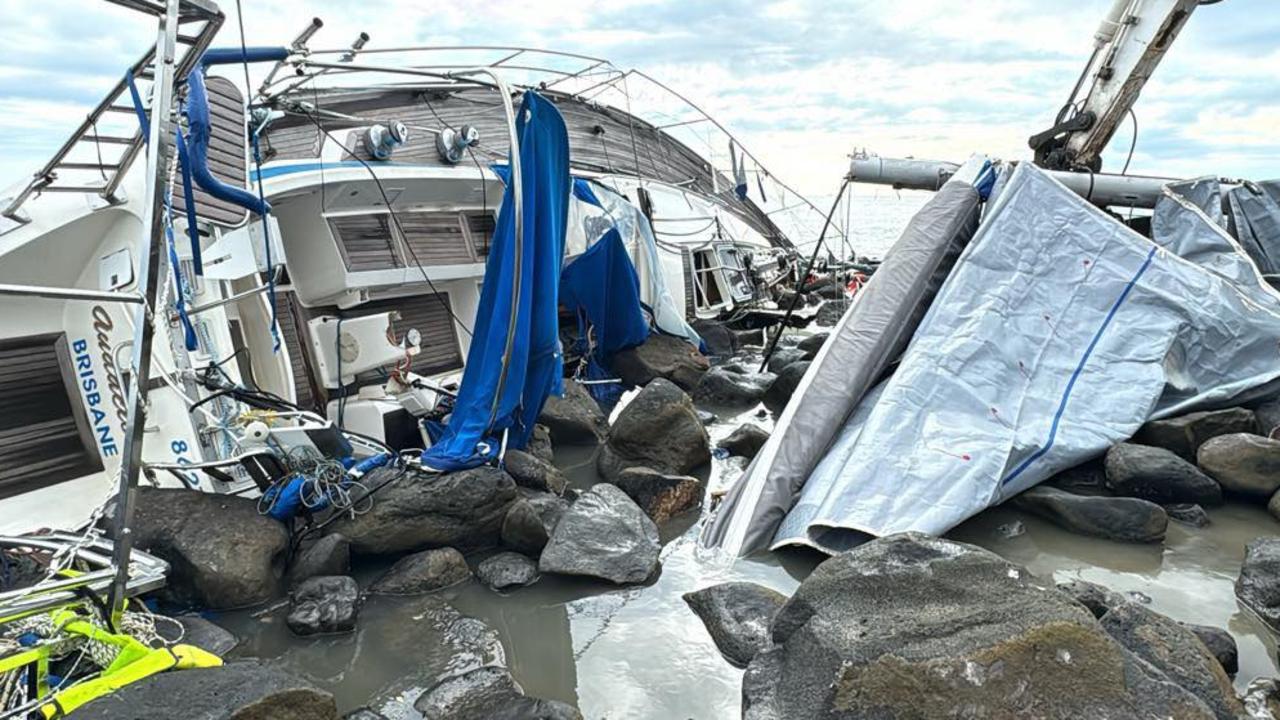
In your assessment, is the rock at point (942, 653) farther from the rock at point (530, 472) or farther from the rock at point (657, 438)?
the rock at point (657, 438)

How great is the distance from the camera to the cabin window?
18.5 ft

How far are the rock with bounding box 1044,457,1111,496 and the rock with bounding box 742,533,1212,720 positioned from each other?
3.09 m

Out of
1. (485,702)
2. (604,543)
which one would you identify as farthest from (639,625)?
(485,702)

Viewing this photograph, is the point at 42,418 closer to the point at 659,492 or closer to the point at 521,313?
the point at 521,313

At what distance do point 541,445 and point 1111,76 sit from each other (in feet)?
27.4

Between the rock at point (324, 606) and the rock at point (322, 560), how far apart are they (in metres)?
0.13

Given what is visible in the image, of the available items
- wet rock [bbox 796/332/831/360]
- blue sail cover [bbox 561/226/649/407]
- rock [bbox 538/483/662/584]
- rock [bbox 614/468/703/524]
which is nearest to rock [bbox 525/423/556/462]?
rock [bbox 614/468/703/524]

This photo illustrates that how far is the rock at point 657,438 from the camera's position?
7504 millimetres

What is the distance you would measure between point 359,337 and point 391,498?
7.75 ft

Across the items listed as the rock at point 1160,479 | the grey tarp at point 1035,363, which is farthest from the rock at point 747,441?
the rock at point 1160,479

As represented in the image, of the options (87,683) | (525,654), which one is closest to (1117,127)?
(525,654)

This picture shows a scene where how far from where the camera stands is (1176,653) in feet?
11.6

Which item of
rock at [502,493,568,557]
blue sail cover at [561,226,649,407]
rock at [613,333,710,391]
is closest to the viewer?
rock at [502,493,568,557]

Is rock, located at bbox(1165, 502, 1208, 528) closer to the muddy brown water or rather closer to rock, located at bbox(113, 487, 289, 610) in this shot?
the muddy brown water
